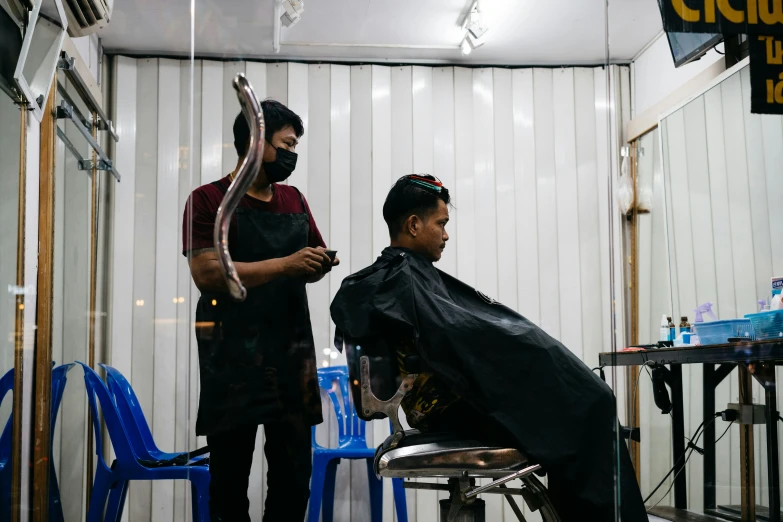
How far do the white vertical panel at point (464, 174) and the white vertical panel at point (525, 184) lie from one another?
122 millimetres

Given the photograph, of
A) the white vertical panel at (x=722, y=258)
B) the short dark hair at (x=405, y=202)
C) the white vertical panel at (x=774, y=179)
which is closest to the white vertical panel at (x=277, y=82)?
Answer: the short dark hair at (x=405, y=202)

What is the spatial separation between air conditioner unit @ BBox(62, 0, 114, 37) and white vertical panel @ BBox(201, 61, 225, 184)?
0.34m

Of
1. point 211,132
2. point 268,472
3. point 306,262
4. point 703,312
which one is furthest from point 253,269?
point 703,312

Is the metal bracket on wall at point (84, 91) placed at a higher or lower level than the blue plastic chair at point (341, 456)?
higher

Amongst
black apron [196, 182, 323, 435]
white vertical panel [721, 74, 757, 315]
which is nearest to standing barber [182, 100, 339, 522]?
black apron [196, 182, 323, 435]

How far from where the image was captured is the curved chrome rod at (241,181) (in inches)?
60.2

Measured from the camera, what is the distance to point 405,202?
1781 millimetres

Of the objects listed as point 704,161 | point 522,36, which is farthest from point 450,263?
point 704,161

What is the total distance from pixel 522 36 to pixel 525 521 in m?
1.21

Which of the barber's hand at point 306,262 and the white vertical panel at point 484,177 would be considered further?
the white vertical panel at point 484,177

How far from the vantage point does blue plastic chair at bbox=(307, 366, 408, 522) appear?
63.5 inches

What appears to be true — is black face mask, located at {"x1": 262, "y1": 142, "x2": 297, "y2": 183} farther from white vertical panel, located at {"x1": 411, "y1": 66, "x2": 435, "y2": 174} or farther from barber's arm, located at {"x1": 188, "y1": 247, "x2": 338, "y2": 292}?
white vertical panel, located at {"x1": 411, "y1": 66, "x2": 435, "y2": 174}

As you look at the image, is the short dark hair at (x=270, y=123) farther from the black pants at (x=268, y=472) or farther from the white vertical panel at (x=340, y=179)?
the black pants at (x=268, y=472)

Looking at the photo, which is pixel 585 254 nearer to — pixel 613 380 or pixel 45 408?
pixel 613 380
